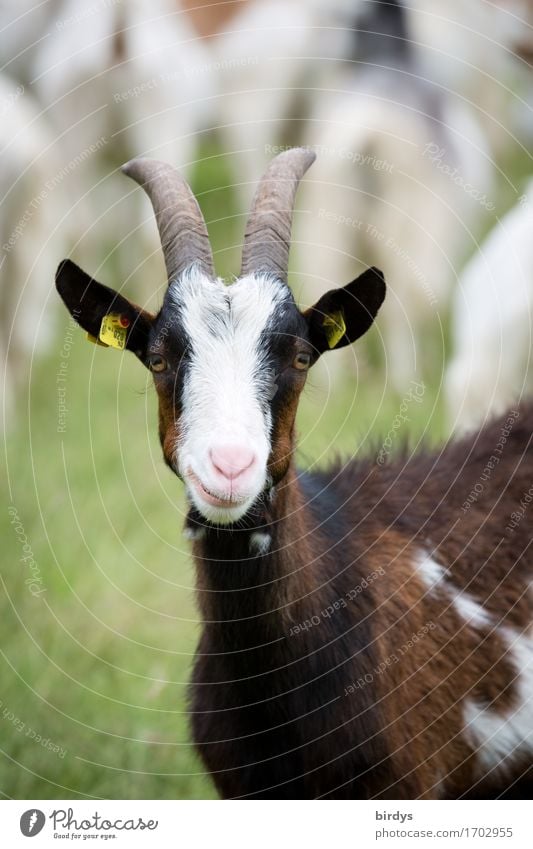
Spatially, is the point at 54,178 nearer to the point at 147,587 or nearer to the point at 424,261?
the point at 424,261

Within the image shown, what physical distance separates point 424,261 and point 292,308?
18.2ft

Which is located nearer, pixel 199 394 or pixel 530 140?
pixel 199 394

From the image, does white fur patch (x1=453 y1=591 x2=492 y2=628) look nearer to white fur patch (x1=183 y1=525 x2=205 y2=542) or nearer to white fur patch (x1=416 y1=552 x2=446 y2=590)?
white fur patch (x1=416 y1=552 x2=446 y2=590)

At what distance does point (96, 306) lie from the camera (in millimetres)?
3541

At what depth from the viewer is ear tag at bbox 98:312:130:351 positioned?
11.6 feet

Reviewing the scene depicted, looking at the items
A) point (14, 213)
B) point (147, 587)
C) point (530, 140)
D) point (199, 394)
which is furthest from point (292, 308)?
point (530, 140)

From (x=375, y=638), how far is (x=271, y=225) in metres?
1.37

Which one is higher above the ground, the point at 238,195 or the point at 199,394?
the point at 238,195

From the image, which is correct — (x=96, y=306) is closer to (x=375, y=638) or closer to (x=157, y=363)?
(x=157, y=363)

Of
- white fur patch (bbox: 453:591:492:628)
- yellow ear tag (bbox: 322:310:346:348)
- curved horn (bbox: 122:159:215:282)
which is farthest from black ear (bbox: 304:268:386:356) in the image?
white fur patch (bbox: 453:591:492:628)

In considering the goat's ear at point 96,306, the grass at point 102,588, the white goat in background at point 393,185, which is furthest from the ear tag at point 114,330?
the white goat in background at point 393,185

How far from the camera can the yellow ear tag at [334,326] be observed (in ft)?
11.6

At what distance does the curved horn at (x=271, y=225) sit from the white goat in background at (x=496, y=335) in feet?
7.70

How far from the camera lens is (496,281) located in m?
6.41
